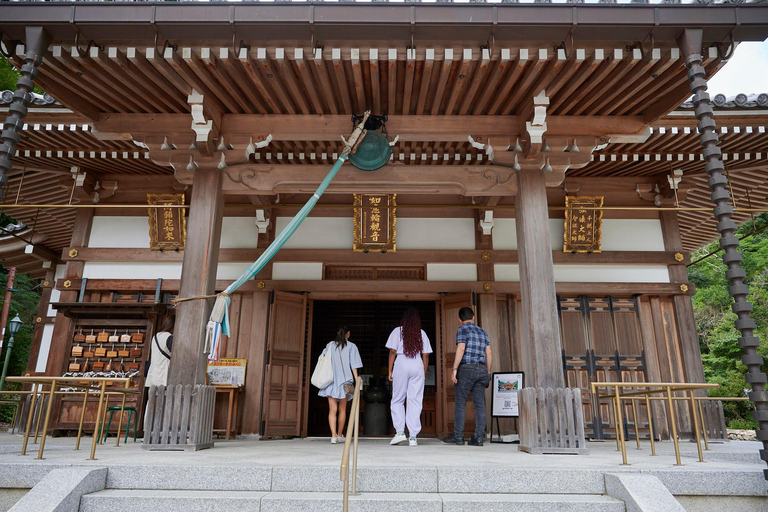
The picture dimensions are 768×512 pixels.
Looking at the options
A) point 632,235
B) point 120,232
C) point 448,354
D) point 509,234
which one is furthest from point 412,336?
point 120,232

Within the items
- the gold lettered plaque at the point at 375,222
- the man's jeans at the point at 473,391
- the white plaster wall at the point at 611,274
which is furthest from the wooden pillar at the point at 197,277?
the white plaster wall at the point at 611,274

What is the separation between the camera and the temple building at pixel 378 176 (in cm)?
484

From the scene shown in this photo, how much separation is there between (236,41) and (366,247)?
4.05 meters

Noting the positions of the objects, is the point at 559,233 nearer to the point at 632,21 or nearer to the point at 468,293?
the point at 468,293

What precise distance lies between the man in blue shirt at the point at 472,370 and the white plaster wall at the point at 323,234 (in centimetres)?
277

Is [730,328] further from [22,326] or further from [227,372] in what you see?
[22,326]

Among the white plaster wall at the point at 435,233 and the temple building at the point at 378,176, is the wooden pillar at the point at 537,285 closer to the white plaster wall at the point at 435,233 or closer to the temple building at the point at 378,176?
the temple building at the point at 378,176

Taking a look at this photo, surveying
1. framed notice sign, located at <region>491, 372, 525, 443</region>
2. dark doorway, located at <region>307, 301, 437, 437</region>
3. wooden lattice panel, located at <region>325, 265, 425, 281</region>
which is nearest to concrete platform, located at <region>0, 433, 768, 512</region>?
framed notice sign, located at <region>491, 372, 525, 443</region>

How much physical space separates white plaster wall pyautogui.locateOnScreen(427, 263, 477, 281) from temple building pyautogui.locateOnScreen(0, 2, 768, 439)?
0.12ft

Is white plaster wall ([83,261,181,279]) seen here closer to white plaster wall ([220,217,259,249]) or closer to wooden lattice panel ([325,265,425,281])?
white plaster wall ([220,217,259,249])

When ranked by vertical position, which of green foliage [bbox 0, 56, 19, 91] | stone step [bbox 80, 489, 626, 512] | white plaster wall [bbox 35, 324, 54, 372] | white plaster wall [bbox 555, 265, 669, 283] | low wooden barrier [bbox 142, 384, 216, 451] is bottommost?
stone step [bbox 80, 489, 626, 512]

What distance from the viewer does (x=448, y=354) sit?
8.08 meters

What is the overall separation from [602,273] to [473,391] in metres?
3.33

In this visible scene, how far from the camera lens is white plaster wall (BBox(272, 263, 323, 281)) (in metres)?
8.37
